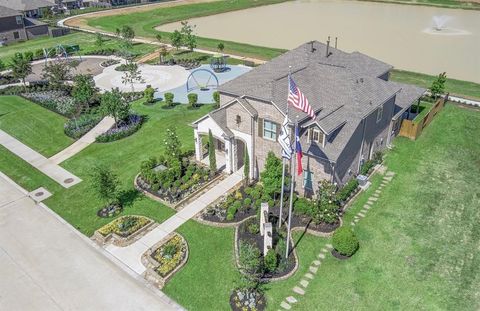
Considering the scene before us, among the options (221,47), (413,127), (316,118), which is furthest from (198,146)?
(221,47)

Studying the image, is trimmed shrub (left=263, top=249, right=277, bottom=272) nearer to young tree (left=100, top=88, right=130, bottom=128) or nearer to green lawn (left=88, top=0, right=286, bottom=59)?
young tree (left=100, top=88, right=130, bottom=128)

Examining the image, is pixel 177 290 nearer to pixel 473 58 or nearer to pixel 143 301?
pixel 143 301

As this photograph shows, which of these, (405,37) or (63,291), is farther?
(405,37)

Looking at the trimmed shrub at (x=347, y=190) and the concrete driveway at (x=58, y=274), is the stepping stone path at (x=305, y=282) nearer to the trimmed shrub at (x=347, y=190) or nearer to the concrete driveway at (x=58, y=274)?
the trimmed shrub at (x=347, y=190)

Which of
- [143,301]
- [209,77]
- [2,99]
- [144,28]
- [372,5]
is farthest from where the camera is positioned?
[372,5]

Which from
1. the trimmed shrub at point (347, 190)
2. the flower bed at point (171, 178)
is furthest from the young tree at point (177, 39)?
the trimmed shrub at point (347, 190)

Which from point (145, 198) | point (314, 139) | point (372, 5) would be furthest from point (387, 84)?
point (372, 5)
